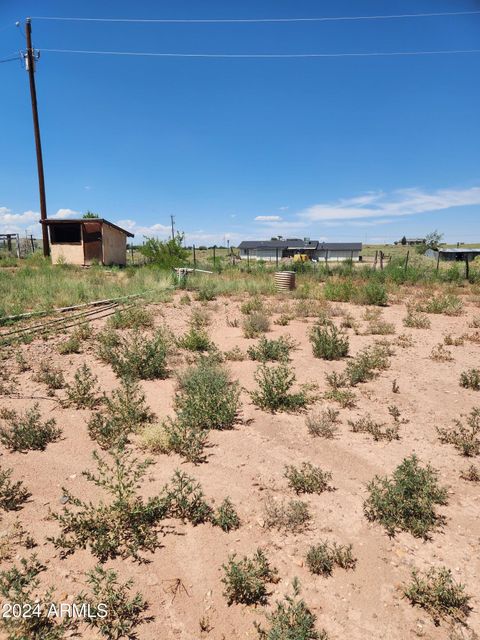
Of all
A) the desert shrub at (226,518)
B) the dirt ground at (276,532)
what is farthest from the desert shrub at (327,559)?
the desert shrub at (226,518)

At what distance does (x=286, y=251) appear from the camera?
6538 cm

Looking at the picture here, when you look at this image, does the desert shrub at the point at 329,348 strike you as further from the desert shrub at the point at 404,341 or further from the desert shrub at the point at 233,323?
the desert shrub at the point at 233,323

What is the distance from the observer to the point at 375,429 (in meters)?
4.47

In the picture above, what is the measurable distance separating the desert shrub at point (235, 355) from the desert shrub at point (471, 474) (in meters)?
3.99

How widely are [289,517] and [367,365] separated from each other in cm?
380

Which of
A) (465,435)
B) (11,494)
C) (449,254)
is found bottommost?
(11,494)

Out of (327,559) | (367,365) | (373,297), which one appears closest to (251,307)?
(373,297)

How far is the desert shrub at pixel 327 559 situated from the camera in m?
2.64

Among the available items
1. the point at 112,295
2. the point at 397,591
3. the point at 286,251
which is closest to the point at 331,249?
the point at 286,251

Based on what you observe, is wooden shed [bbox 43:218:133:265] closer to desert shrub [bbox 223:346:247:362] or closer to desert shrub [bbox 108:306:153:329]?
desert shrub [bbox 108:306:153:329]

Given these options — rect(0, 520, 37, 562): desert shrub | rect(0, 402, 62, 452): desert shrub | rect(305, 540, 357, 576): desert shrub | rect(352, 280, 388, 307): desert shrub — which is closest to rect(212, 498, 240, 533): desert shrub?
rect(305, 540, 357, 576): desert shrub

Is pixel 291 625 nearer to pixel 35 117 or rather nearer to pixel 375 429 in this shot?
pixel 375 429

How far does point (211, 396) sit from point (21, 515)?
2.37 metres

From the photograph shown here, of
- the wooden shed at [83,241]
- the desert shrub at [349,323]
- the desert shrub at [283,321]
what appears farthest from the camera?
the wooden shed at [83,241]
